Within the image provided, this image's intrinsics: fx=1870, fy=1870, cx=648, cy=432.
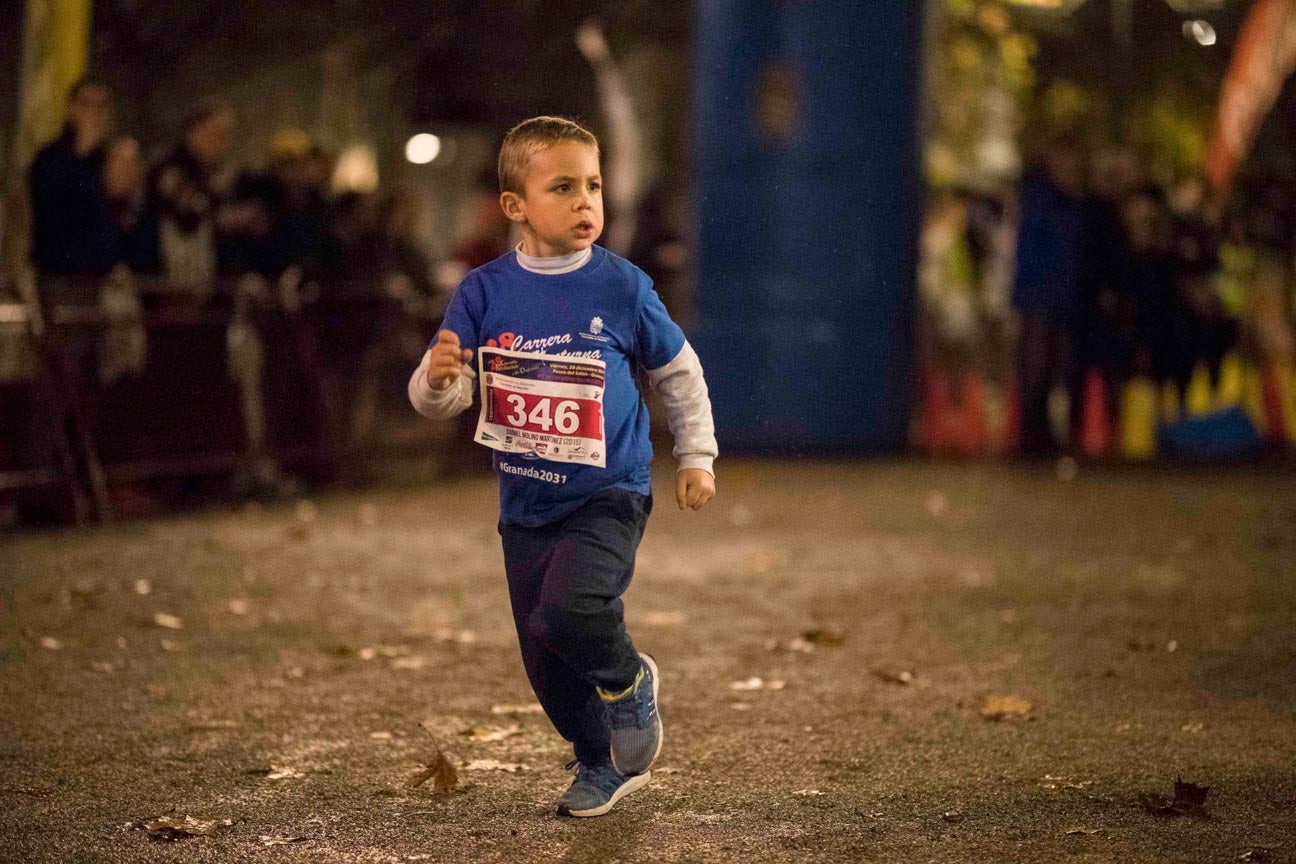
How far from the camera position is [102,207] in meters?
10.7

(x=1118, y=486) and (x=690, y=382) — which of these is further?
(x=1118, y=486)

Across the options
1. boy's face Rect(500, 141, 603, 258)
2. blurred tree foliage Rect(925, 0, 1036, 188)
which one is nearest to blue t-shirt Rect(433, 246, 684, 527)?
boy's face Rect(500, 141, 603, 258)

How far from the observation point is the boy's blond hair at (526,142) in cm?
462

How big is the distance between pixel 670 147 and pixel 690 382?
2303 cm

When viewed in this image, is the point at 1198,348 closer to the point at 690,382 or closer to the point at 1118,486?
the point at 1118,486

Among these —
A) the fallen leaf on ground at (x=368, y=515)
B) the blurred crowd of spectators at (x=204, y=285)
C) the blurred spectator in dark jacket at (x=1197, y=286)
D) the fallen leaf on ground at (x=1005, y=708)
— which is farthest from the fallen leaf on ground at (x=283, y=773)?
the blurred spectator in dark jacket at (x=1197, y=286)

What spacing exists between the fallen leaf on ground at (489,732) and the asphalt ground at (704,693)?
2 cm

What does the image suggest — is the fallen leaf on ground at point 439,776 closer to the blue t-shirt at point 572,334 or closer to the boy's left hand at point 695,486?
the blue t-shirt at point 572,334

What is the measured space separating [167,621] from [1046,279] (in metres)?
9.31

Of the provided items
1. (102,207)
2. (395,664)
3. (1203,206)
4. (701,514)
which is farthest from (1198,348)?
(395,664)

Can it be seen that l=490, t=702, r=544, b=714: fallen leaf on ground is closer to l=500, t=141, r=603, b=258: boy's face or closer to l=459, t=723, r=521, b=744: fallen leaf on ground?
l=459, t=723, r=521, b=744: fallen leaf on ground

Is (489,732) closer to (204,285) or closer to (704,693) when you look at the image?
(704,693)

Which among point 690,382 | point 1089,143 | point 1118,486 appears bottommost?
point 1118,486

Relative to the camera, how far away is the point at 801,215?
15.3m
